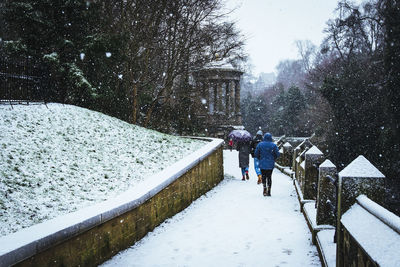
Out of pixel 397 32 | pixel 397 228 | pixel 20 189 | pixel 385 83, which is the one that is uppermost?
pixel 397 32

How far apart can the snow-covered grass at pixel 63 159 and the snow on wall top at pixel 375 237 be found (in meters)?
4.04

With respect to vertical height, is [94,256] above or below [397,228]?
below

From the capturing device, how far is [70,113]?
1030 centimetres

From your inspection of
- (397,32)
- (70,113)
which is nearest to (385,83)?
(397,32)

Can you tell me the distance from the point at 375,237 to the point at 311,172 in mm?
4444

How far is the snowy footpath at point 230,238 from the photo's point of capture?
4500 mm

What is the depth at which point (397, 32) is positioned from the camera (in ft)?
64.2

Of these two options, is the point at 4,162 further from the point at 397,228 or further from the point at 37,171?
the point at 397,228

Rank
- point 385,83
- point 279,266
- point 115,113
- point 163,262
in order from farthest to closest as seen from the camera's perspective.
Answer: point 385,83, point 115,113, point 163,262, point 279,266

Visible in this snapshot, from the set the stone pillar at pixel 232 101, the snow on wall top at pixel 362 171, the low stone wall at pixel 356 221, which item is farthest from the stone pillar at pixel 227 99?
the snow on wall top at pixel 362 171

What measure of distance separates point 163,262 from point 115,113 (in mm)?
10848

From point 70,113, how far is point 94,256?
6944mm

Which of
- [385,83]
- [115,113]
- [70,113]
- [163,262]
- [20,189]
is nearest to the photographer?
[163,262]

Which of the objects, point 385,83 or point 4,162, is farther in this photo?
point 385,83
